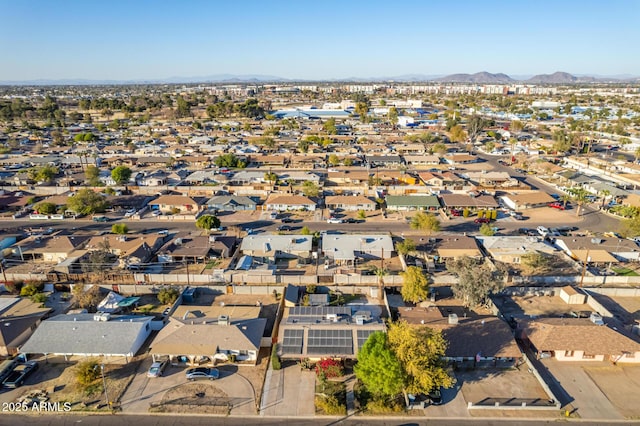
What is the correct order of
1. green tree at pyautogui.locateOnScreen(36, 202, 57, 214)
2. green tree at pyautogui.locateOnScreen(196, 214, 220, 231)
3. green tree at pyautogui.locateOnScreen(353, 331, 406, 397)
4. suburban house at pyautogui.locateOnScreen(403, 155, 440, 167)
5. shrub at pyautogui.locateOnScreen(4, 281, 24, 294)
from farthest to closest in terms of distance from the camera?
1. suburban house at pyautogui.locateOnScreen(403, 155, 440, 167)
2. green tree at pyautogui.locateOnScreen(36, 202, 57, 214)
3. green tree at pyautogui.locateOnScreen(196, 214, 220, 231)
4. shrub at pyautogui.locateOnScreen(4, 281, 24, 294)
5. green tree at pyautogui.locateOnScreen(353, 331, 406, 397)

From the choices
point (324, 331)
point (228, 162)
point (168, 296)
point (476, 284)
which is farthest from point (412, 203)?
point (228, 162)

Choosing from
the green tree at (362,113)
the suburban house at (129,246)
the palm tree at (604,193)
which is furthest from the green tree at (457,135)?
the suburban house at (129,246)

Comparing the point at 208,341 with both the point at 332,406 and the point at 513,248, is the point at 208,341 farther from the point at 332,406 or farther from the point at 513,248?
the point at 513,248

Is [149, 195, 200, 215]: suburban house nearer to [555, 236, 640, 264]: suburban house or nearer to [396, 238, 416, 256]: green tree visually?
[396, 238, 416, 256]: green tree

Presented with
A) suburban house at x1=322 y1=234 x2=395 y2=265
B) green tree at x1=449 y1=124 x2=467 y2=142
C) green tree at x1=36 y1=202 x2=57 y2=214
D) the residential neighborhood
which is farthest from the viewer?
green tree at x1=449 y1=124 x2=467 y2=142

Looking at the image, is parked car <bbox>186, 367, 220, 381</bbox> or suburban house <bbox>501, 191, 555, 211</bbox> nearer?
parked car <bbox>186, 367, 220, 381</bbox>

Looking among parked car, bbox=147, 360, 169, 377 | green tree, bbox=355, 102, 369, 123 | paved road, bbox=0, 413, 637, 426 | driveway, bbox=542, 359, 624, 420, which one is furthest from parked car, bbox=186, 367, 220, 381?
green tree, bbox=355, 102, 369, 123

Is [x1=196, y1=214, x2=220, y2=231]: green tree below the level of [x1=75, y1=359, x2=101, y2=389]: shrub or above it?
above

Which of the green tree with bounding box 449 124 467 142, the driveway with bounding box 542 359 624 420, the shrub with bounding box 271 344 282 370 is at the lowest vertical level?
the driveway with bounding box 542 359 624 420
